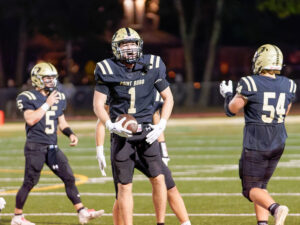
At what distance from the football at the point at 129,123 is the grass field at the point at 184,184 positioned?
1.94m

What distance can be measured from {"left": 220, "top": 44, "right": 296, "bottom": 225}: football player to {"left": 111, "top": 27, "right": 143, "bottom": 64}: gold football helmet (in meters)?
0.91

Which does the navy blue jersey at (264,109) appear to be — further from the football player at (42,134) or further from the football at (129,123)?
the football player at (42,134)

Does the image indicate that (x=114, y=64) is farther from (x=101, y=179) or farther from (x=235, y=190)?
(x=101, y=179)

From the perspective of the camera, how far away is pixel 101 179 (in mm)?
13109

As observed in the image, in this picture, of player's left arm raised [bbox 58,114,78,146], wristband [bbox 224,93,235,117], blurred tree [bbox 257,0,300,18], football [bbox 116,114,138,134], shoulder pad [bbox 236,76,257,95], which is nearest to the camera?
football [bbox 116,114,138,134]

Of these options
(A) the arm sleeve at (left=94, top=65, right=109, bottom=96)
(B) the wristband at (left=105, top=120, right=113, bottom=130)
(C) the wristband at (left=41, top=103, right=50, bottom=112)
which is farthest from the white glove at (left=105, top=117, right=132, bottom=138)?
(C) the wristband at (left=41, top=103, right=50, bottom=112)

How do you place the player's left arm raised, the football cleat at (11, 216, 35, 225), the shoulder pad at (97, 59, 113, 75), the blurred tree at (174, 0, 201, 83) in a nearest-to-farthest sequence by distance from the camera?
the shoulder pad at (97, 59, 113, 75)
the football cleat at (11, 216, 35, 225)
the player's left arm raised
the blurred tree at (174, 0, 201, 83)

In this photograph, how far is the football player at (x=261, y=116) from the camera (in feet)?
25.3

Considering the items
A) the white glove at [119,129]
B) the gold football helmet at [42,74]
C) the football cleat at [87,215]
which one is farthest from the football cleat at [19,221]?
the white glove at [119,129]

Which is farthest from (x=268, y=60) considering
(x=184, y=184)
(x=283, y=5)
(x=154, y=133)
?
(x=283, y=5)

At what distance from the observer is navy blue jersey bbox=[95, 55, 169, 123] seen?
757 cm

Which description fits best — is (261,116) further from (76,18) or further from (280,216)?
(76,18)

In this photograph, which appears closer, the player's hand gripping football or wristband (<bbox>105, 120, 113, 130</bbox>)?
wristband (<bbox>105, 120, 113, 130</bbox>)

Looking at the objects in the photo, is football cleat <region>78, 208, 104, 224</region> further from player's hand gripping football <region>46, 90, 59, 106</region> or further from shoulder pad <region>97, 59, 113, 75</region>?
shoulder pad <region>97, 59, 113, 75</region>
